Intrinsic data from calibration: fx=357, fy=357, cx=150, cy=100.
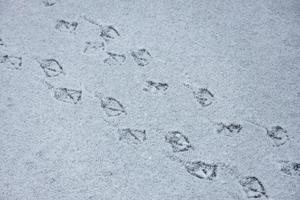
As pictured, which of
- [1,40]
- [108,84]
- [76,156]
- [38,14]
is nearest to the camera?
[76,156]

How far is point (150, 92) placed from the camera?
165 centimetres

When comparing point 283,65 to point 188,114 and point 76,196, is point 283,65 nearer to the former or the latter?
point 188,114

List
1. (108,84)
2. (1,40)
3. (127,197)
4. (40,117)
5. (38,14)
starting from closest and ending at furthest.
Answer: (127,197), (40,117), (108,84), (1,40), (38,14)

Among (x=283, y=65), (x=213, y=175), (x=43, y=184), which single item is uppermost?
(x=283, y=65)

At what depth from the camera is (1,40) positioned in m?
1.85

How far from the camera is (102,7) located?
200 centimetres

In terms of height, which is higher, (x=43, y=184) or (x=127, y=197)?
(x=127, y=197)

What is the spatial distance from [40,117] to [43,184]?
318 millimetres

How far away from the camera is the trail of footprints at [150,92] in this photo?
4.54 ft

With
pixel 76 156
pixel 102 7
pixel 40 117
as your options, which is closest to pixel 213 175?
pixel 76 156

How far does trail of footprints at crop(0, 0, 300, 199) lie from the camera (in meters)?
1.38

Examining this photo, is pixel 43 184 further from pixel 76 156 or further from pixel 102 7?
pixel 102 7

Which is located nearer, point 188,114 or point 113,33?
point 188,114

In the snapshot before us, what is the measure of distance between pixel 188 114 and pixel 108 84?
1.33 ft
